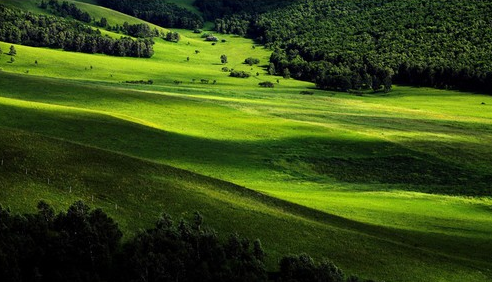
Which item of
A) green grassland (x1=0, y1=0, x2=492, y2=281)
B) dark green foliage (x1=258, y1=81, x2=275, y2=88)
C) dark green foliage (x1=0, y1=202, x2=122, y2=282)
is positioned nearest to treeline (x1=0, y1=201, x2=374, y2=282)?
dark green foliage (x1=0, y1=202, x2=122, y2=282)

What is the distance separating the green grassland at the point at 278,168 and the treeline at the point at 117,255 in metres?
3.45

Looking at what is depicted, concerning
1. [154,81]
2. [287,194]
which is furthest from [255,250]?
[154,81]

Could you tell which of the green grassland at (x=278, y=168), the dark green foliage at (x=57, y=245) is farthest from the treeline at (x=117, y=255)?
the green grassland at (x=278, y=168)

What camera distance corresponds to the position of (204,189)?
6309 cm

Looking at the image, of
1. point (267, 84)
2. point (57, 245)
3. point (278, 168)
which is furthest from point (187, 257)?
point (267, 84)

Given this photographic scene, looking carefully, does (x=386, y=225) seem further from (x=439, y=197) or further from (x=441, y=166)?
(x=441, y=166)

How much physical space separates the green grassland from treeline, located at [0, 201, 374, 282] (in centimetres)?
345

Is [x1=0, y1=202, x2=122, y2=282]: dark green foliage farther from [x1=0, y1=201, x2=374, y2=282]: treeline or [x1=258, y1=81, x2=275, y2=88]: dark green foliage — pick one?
[x1=258, y1=81, x2=275, y2=88]: dark green foliage

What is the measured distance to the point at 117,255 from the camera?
156 ft

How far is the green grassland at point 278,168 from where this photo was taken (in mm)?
55844

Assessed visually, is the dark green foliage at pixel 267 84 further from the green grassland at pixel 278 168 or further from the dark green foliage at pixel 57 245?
the dark green foliage at pixel 57 245

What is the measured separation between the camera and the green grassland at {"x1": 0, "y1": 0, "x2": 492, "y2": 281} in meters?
55.8

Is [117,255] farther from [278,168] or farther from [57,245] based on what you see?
[278,168]

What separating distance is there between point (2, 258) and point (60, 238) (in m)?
4.77
